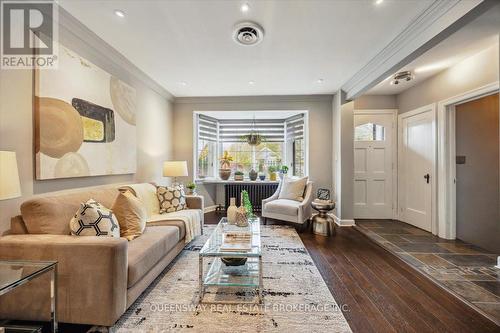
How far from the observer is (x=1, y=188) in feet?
4.25

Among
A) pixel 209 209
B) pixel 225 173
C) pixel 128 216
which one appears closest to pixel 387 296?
pixel 128 216

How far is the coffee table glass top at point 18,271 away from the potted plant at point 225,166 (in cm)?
380

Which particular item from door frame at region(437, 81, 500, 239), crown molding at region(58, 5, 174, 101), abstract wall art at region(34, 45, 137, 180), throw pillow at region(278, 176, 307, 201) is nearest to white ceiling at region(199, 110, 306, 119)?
throw pillow at region(278, 176, 307, 201)

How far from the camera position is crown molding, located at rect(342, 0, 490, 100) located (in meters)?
1.80

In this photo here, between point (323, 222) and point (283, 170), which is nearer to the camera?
point (323, 222)

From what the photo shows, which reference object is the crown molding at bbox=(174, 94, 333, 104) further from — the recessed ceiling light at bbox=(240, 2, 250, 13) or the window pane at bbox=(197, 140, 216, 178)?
the recessed ceiling light at bbox=(240, 2, 250, 13)

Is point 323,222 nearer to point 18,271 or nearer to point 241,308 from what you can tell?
point 241,308

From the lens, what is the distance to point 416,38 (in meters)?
2.25

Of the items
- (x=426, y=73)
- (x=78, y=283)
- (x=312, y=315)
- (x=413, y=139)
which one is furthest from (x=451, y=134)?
(x=78, y=283)

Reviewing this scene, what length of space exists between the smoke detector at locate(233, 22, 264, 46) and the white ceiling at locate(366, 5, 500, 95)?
6.30 feet

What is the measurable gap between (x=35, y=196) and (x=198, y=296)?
1.64 meters

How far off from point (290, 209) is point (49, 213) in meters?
3.11

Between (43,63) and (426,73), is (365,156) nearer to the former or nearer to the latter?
(426,73)

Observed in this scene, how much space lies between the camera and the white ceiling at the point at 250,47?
202 cm
